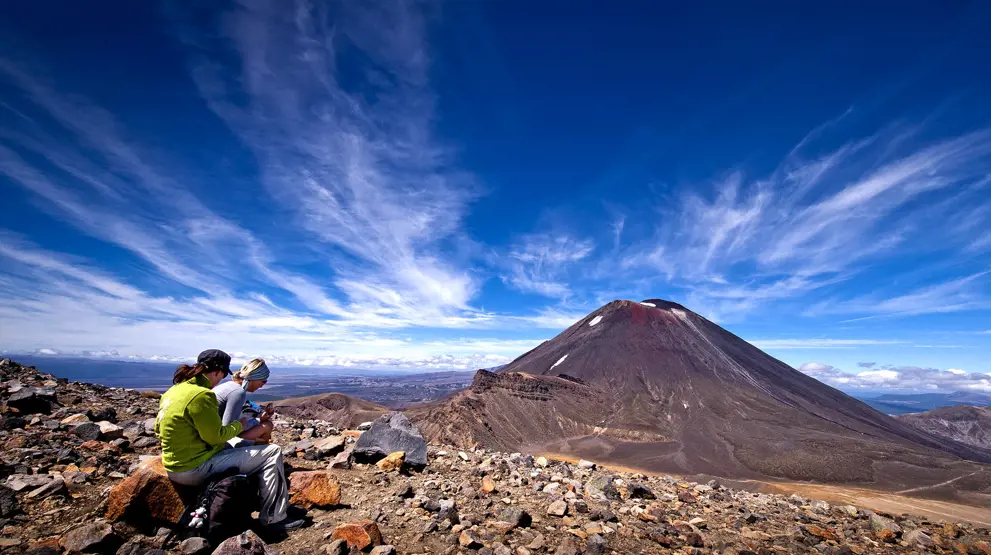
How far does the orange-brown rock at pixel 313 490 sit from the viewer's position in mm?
4648

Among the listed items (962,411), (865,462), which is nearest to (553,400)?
(865,462)

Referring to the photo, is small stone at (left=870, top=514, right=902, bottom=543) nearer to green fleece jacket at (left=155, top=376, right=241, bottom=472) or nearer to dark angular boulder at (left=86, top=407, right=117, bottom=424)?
green fleece jacket at (left=155, top=376, right=241, bottom=472)

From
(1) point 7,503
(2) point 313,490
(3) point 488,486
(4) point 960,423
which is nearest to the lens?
(1) point 7,503

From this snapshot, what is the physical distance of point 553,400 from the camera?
217ft

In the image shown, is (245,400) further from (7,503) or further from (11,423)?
(11,423)

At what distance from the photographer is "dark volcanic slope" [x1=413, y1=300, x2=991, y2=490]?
50188 millimetres

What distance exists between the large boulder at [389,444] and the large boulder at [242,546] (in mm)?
3513

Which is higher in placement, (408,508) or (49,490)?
(49,490)

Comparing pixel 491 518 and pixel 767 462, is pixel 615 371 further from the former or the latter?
pixel 491 518

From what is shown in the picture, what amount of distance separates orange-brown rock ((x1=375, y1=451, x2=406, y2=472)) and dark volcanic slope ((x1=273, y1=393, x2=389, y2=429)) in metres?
58.6

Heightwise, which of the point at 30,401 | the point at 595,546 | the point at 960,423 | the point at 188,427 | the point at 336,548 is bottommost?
the point at 960,423

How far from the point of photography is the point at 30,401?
731cm

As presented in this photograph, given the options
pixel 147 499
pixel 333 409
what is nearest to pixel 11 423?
pixel 147 499

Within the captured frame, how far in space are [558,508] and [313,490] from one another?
3306 mm
